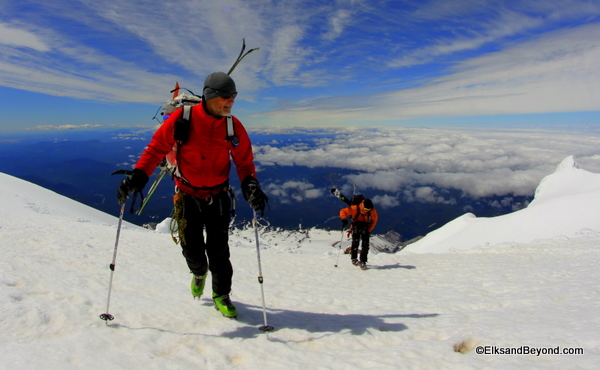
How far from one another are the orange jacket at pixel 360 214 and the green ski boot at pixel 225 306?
6.81 meters

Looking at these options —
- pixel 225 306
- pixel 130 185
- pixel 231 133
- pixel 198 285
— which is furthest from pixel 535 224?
pixel 130 185

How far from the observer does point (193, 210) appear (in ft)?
13.9

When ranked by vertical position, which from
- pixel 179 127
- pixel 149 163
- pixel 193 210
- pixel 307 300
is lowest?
pixel 307 300

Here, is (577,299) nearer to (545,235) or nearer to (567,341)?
(567,341)

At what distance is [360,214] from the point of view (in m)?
10.6

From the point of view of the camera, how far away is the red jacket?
3967 millimetres

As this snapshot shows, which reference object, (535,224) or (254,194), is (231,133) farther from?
(535,224)

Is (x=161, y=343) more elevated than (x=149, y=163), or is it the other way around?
(x=149, y=163)

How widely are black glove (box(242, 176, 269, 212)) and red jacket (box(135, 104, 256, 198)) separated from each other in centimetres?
14

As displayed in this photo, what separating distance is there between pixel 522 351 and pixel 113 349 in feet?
14.7

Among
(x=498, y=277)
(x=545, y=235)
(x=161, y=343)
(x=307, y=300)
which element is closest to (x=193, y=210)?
(x=161, y=343)

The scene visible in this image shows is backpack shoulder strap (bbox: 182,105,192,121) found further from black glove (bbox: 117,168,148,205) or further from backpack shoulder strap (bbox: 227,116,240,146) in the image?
black glove (bbox: 117,168,148,205)

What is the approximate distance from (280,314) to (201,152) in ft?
9.80

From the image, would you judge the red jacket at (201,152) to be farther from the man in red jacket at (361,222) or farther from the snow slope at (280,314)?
the man in red jacket at (361,222)
